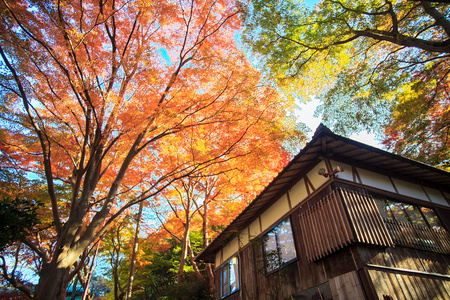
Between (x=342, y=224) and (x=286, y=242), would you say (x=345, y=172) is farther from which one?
(x=286, y=242)

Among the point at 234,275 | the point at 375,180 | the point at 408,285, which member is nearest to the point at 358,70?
the point at 375,180

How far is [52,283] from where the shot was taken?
4.04 m

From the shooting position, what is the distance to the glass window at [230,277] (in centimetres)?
902

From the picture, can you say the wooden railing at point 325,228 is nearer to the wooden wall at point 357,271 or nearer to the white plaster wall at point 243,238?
the wooden wall at point 357,271

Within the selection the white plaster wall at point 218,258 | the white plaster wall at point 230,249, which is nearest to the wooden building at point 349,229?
the white plaster wall at point 230,249

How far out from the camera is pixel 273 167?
506 inches

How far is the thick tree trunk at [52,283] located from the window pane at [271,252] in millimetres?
5260

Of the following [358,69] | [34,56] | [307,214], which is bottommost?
[307,214]

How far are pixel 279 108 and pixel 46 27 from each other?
713 cm

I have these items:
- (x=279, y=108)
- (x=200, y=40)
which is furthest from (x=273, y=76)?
(x=200, y=40)

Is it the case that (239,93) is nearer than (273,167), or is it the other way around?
(239,93)

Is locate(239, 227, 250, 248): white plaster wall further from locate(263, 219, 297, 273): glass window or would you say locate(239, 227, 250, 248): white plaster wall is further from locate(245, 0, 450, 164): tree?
locate(245, 0, 450, 164): tree

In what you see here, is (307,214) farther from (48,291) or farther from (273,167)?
(273,167)

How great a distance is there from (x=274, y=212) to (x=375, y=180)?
312cm
